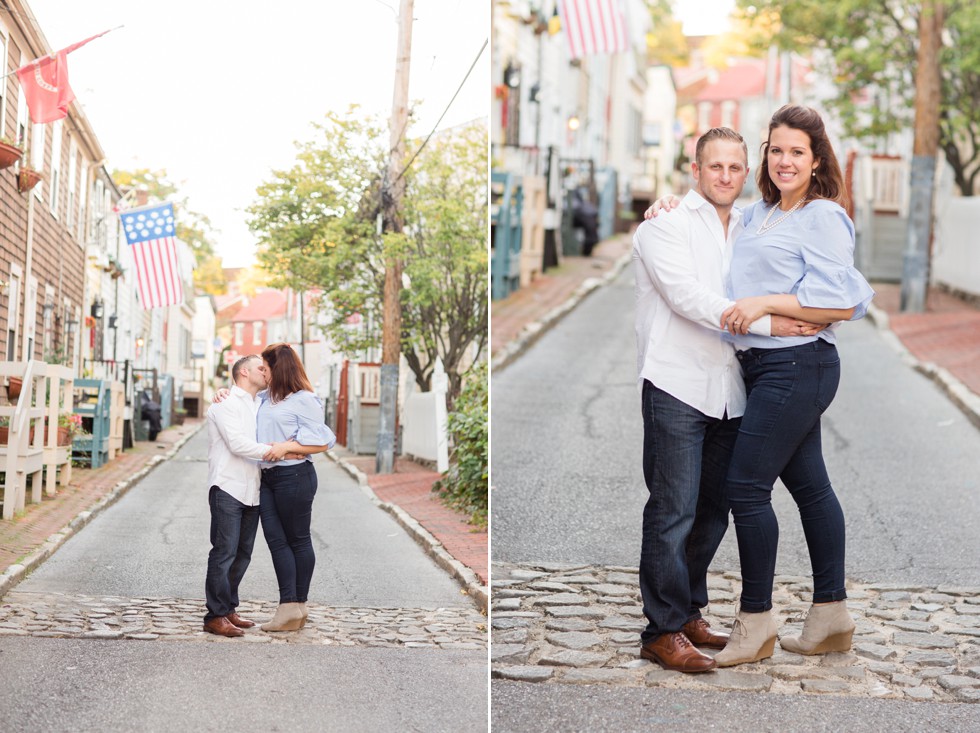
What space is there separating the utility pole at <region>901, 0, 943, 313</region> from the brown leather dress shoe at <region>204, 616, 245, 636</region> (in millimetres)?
17739

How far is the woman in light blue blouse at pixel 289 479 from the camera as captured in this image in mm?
3281

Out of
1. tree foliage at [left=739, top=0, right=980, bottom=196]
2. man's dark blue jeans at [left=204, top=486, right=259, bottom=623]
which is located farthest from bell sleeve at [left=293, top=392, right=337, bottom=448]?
tree foliage at [left=739, top=0, right=980, bottom=196]

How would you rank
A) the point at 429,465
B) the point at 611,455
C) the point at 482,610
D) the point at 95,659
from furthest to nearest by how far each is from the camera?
1. the point at 611,455
2. the point at 429,465
3. the point at 482,610
4. the point at 95,659

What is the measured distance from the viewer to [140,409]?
131 inches

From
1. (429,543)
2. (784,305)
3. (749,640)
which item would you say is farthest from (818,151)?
(429,543)

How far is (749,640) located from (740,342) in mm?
955

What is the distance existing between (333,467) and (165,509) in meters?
0.43

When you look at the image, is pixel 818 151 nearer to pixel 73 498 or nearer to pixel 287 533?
pixel 287 533

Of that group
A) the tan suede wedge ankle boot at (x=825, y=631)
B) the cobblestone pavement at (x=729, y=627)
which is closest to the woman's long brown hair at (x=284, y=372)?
the cobblestone pavement at (x=729, y=627)

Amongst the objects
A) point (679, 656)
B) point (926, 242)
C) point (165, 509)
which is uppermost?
point (926, 242)

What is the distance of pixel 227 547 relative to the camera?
3.33 meters

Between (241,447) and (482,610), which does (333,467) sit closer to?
(241,447)

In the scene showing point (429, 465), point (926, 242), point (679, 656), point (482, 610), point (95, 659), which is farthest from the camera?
point (926, 242)

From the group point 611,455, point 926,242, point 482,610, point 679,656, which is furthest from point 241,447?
point 926,242
